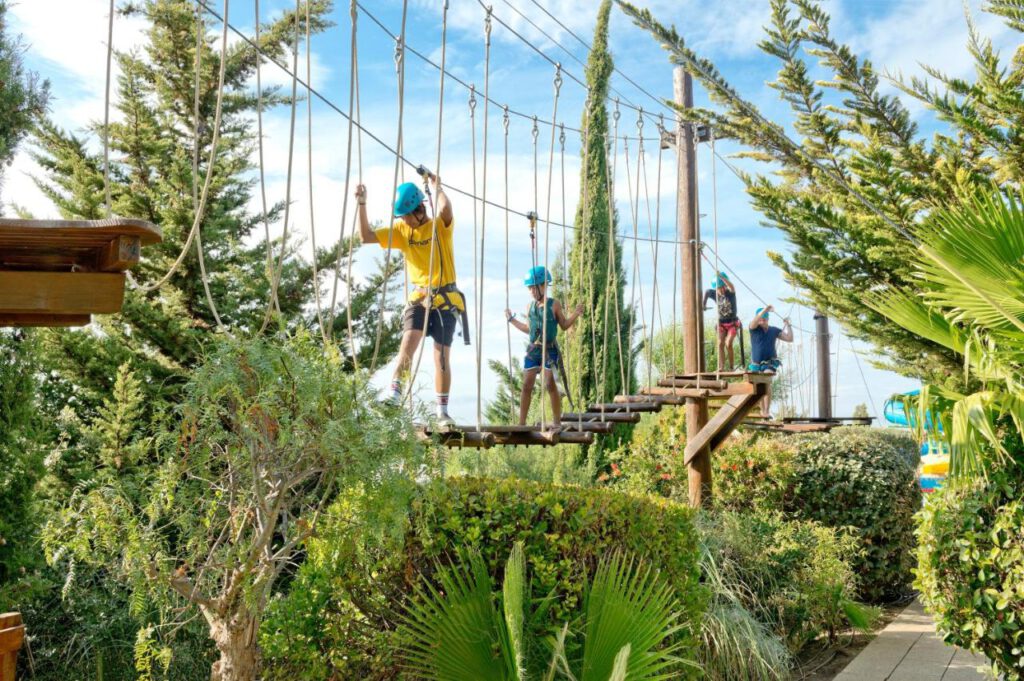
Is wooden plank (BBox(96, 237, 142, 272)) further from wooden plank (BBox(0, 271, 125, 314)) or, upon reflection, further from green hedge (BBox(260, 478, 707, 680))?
green hedge (BBox(260, 478, 707, 680))

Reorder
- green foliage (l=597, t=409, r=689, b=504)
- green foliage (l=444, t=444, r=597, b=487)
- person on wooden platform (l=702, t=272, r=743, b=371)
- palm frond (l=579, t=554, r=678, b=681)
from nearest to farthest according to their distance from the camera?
palm frond (l=579, t=554, r=678, b=681) → green foliage (l=597, t=409, r=689, b=504) → green foliage (l=444, t=444, r=597, b=487) → person on wooden platform (l=702, t=272, r=743, b=371)

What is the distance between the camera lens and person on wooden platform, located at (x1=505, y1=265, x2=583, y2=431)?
20.6 feet

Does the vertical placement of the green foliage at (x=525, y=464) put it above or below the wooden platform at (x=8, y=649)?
above

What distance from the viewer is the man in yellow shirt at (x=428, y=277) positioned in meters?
5.28

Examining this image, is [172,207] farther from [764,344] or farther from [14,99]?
[764,344]

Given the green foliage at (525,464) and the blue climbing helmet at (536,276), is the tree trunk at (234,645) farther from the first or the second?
the green foliage at (525,464)

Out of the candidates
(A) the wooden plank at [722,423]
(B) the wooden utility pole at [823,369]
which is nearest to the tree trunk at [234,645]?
(A) the wooden plank at [722,423]

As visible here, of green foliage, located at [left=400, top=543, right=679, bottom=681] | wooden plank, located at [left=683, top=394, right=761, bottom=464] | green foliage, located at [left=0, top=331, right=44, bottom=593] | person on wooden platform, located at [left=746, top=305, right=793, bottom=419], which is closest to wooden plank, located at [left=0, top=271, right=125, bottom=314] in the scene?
green foliage, located at [left=400, top=543, right=679, bottom=681]

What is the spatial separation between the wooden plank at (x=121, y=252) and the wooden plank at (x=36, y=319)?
332 mm

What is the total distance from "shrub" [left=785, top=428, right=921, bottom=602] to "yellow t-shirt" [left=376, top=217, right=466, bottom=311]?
15.8 ft

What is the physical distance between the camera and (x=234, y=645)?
3.39 meters

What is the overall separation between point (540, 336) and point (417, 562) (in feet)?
8.50

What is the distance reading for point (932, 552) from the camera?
16.4 ft

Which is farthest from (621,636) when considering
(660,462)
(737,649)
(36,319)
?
(660,462)
